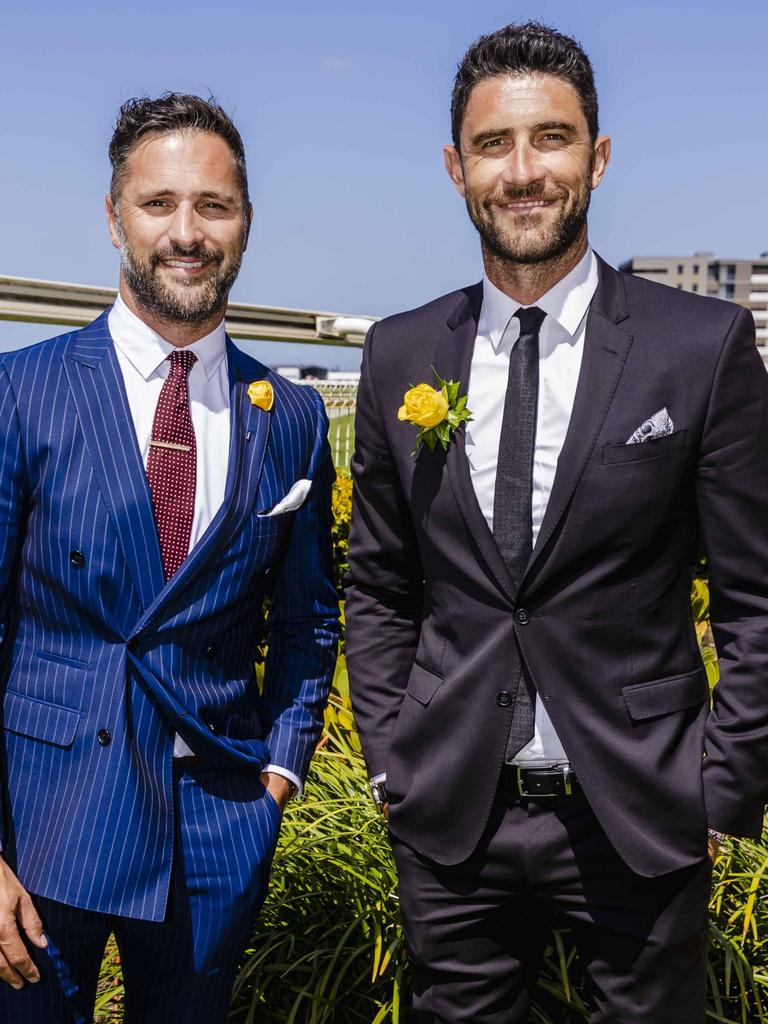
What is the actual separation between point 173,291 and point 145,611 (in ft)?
2.52

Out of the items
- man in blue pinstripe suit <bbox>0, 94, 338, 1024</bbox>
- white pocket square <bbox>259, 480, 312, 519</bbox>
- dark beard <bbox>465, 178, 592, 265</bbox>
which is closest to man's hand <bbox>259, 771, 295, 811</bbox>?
man in blue pinstripe suit <bbox>0, 94, 338, 1024</bbox>

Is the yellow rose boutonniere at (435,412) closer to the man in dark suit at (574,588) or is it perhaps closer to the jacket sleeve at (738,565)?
the man in dark suit at (574,588)

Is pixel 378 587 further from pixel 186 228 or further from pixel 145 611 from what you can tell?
pixel 186 228

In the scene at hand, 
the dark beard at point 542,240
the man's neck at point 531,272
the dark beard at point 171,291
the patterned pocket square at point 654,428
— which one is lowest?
the patterned pocket square at point 654,428

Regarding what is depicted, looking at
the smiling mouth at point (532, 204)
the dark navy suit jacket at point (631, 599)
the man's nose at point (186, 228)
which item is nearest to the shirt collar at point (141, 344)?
the man's nose at point (186, 228)

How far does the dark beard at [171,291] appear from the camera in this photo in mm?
2688

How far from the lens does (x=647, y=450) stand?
259cm

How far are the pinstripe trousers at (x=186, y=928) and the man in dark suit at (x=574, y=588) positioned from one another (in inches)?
18.0

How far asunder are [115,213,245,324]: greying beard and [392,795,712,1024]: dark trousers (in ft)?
4.66

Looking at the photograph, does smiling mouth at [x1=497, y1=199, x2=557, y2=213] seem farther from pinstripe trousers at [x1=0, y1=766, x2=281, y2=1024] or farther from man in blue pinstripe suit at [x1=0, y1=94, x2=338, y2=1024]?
pinstripe trousers at [x1=0, y1=766, x2=281, y2=1024]

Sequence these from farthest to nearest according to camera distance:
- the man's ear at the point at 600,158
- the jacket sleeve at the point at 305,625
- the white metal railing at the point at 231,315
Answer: the white metal railing at the point at 231,315 → the jacket sleeve at the point at 305,625 → the man's ear at the point at 600,158

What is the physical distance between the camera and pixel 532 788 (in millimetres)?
2709

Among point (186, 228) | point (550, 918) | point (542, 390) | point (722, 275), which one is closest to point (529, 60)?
point (542, 390)

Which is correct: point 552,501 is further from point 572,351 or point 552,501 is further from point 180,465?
point 180,465
